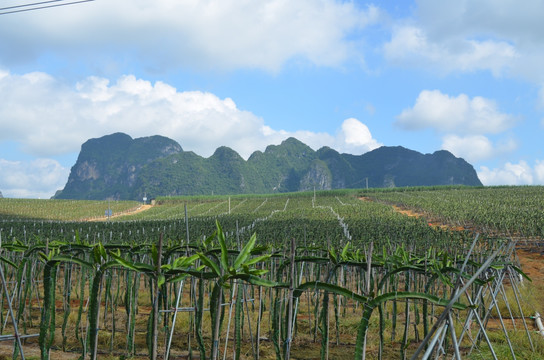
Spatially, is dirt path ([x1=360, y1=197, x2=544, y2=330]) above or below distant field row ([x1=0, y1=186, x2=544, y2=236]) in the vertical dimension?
below

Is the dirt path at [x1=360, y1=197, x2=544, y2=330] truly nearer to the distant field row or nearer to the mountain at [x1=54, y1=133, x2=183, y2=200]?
the distant field row

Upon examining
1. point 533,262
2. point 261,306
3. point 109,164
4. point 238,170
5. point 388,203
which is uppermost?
point 109,164

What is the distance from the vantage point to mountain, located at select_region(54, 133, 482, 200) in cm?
14475

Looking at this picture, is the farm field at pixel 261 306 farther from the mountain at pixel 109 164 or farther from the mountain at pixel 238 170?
the mountain at pixel 109 164

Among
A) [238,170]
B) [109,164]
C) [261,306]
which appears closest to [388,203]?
[261,306]

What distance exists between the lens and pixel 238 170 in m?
147

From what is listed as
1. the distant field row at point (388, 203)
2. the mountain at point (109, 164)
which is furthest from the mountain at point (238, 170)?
the distant field row at point (388, 203)

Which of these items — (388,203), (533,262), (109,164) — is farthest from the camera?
(109,164)

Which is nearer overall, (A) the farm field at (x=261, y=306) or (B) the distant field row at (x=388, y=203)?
(A) the farm field at (x=261, y=306)

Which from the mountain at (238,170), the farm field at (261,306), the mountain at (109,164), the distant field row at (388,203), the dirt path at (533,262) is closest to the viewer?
the farm field at (261,306)

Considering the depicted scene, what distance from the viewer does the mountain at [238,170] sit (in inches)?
5699

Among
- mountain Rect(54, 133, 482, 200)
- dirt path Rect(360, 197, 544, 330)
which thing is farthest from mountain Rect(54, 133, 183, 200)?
dirt path Rect(360, 197, 544, 330)

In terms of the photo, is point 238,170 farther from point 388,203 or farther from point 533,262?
point 533,262

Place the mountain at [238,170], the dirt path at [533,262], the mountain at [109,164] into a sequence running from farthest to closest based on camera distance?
the mountain at [109,164]
the mountain at [238,170]
the dirt path at [533,262]
